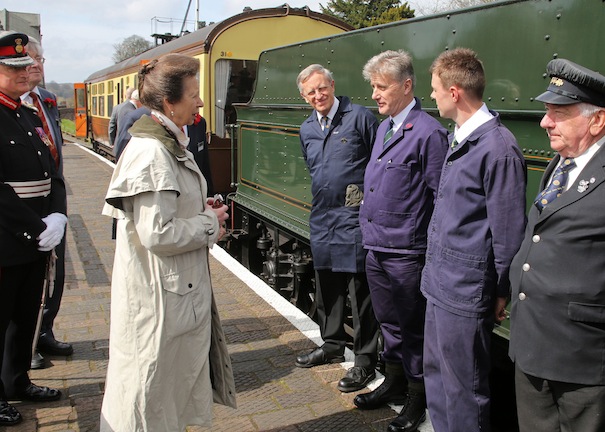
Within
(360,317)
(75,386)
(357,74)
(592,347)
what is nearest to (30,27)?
(357,74)

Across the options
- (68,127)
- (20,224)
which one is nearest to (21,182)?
(20,224)

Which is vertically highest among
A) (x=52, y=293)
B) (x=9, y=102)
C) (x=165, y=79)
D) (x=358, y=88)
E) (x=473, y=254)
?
(x=358, y=88)

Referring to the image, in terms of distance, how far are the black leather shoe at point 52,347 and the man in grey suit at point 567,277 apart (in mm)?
3041

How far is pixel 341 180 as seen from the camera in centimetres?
360

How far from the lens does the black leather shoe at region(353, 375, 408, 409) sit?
10.9 ft

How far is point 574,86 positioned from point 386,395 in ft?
6.77

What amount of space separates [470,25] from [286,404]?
2423 millimetres

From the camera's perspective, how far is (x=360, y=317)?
368 centimetres

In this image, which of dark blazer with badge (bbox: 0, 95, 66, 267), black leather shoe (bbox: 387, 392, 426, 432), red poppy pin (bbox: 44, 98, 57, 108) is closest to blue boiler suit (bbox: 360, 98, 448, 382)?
black leather shoe (bbox: 387, 392, 426, 432)

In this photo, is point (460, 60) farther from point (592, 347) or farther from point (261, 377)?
point (261, 377)

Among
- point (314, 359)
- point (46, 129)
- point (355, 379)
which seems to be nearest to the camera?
point (355, 379)

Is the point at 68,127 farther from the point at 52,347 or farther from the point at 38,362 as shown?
the point at 38,362

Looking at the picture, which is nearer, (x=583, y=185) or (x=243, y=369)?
(x=583, y=185)

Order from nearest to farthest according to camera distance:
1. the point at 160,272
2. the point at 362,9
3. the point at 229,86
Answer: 1. the point at 160,272
2. the point at 229,86
3. the point at 362,9
